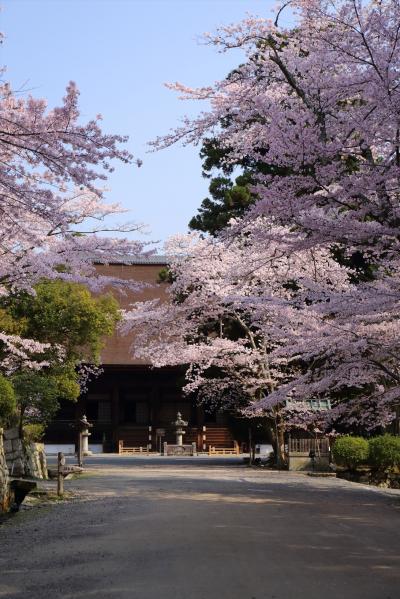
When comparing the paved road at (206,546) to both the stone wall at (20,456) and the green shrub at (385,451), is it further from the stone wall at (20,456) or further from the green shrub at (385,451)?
the green shrub at (385,451)

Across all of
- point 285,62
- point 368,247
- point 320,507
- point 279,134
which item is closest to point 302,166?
point 279,134

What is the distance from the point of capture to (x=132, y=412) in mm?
41156

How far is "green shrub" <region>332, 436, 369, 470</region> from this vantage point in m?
22.0

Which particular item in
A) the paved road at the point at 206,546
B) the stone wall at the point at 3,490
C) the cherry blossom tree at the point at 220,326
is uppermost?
the cherry blossom tree at the point at 220,326

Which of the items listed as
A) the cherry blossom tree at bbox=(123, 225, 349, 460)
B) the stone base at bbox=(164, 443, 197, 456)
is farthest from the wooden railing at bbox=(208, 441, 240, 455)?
the cherry blossom tree at bbox=(123, 225, 349, 460)

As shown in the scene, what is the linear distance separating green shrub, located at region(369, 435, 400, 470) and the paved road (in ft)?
14.1

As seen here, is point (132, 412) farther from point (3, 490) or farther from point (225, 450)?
point (3, 490)

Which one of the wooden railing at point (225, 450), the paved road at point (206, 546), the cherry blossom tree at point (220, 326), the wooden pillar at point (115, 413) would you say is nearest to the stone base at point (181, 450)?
the wooden railing at point (225, 450)

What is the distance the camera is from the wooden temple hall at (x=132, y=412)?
38156 mm

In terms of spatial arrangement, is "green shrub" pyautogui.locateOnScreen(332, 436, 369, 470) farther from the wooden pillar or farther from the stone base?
the wooden pillar

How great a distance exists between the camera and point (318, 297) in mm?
11680

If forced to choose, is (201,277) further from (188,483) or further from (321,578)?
(321,578)

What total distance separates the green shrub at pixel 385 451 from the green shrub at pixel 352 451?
0.60m

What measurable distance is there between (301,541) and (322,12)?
7.54 metres
